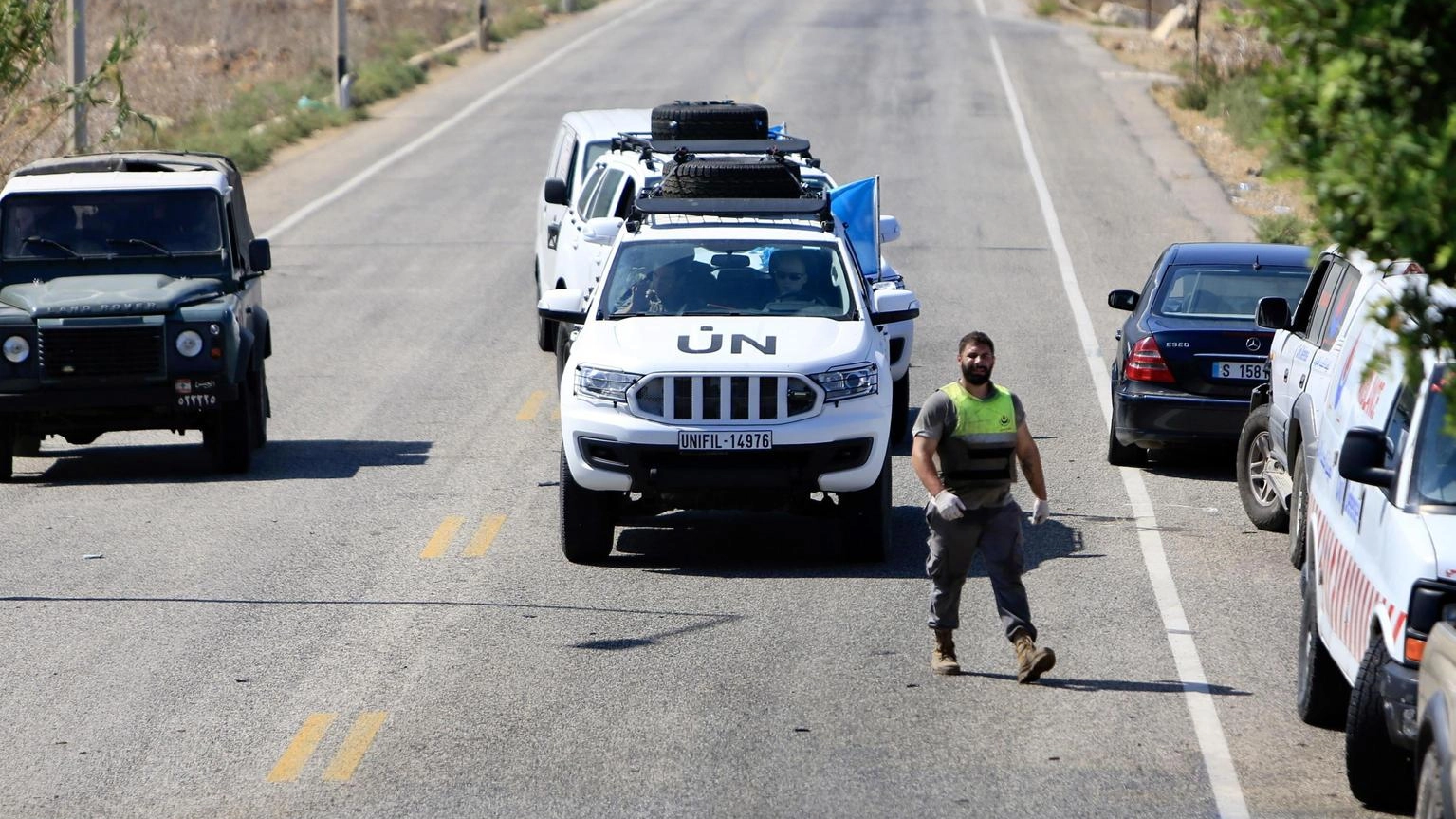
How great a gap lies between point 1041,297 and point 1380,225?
18302mm

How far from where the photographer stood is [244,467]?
592 inches

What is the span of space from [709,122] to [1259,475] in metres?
6.89

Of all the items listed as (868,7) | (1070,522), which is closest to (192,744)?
(1070,522)

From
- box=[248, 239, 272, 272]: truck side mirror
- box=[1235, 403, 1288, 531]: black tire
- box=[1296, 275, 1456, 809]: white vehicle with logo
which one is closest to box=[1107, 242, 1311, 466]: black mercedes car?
box=[1235, 403, 1288, 531]: black tire

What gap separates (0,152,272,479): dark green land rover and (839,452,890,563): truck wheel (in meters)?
5.14

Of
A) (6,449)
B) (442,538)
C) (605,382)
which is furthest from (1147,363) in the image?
(6,449)

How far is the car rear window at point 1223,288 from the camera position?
581 inches

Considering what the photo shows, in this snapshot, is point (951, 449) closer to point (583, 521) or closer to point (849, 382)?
point (849, 382)

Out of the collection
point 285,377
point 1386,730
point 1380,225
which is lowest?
point 285,377

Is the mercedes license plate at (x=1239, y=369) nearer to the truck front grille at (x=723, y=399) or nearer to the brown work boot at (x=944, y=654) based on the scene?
the truck front grille at (x=723, y=399)

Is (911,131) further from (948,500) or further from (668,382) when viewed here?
(948,500)

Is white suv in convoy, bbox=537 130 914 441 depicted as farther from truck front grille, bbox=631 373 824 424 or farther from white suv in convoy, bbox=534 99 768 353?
truck front grille, bbox=631 373 824 424

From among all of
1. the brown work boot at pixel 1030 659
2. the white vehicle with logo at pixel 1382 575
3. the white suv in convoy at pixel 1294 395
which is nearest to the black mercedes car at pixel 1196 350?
the white suv in convoy at pixel 1294 395

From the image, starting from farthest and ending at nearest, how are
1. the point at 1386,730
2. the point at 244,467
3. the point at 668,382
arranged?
1. the point at 244,467
2. the point at 668,382
3. the point at 1386,730
